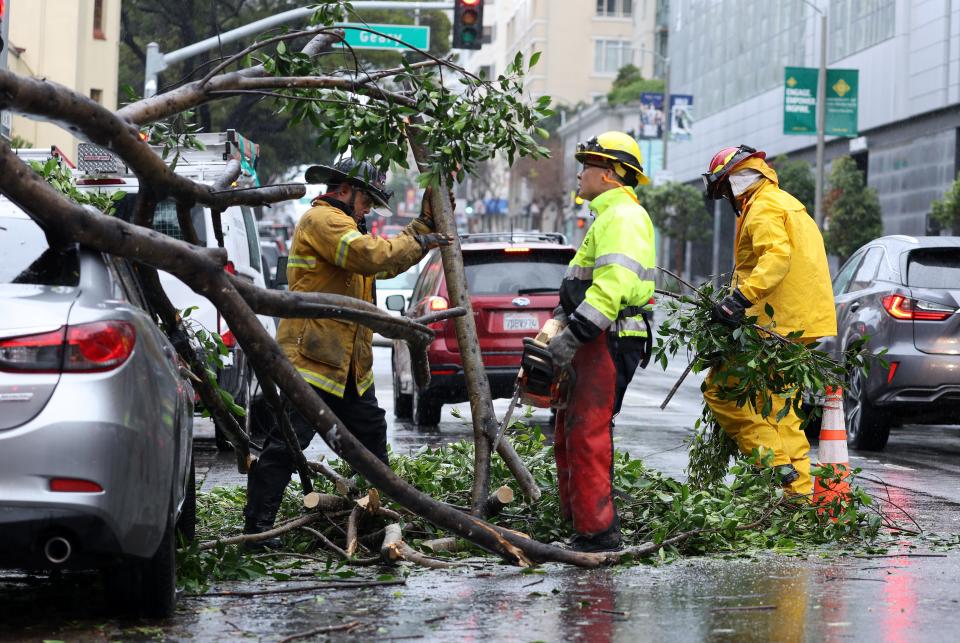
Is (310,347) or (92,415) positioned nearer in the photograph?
(92,415)

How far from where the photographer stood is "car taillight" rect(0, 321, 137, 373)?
4828mm

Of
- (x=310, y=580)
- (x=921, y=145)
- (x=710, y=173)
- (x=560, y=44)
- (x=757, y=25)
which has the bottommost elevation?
(x=310, y=580)

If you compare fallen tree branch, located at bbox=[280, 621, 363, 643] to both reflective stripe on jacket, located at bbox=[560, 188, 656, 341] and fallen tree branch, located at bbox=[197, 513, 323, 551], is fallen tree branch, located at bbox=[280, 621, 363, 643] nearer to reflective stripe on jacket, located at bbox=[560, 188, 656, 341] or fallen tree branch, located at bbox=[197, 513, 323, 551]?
fallen tree branch, located at bbox=[197, 513, 323, 551]

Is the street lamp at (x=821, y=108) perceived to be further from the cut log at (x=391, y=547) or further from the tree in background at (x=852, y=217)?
the cut log at (x=391, y=547)

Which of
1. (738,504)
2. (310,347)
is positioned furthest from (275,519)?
(738,504)

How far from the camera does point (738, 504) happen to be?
7.69 metres

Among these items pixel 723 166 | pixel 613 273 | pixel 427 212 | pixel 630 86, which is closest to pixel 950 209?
pixel 723 166

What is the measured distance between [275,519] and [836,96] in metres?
34.5

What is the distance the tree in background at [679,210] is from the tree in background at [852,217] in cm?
1952

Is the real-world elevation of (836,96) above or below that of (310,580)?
above

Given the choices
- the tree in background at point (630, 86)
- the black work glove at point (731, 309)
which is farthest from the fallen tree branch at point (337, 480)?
the tree in background at point (630, 86)

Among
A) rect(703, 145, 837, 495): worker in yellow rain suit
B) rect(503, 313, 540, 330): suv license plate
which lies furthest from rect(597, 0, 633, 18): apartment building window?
rect(703, 145, 837, 495): worker in yellow rain suit

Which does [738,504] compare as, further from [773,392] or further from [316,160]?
[316,160]

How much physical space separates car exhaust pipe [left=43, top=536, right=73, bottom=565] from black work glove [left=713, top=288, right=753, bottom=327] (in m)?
4.13
